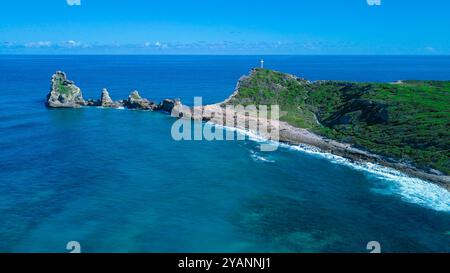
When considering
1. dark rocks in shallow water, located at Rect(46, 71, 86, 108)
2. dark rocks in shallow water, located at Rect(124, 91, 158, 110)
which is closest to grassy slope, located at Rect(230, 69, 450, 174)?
dark rocks in shallow water, located at Rect(124, 91, 158, 110)

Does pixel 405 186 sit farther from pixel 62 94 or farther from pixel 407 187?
pixel 62 94

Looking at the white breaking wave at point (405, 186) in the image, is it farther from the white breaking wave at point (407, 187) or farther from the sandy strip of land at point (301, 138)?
the sandy strip of land at point (301, 138)

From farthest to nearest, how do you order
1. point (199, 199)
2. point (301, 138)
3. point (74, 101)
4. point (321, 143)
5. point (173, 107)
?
point (74, 101), point (173, 107), point (301, 138), point (321, 143), point (199, 199)

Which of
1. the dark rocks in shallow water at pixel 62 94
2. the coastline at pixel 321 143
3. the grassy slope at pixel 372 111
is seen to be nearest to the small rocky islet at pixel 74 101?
the dark rocks in shallow water at pixel 62 94

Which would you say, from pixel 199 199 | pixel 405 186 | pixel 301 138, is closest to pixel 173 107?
pixel 301 138

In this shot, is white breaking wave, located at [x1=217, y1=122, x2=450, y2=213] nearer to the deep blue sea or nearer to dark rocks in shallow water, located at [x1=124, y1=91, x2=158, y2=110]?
the deep blue sea
